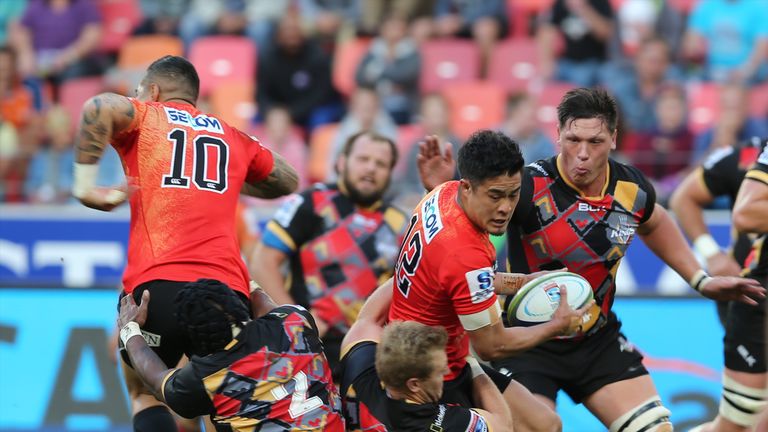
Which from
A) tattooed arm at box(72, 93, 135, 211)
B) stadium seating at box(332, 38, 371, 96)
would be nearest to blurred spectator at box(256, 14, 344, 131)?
stadium seating at box(332, 38, 371, 96)

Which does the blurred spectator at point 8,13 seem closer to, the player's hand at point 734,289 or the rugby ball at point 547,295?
the rugby ball at point 547,295

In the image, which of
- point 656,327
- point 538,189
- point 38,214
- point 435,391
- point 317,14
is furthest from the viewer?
point 317,14

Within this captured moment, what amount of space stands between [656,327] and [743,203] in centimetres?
332

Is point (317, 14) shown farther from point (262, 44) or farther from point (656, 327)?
point (656, 327)

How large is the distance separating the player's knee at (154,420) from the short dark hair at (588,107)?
8.35 feet

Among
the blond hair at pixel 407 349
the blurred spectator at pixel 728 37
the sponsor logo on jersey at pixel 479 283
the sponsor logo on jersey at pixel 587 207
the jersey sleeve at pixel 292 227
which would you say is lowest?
the blond hair at pixel 407 349

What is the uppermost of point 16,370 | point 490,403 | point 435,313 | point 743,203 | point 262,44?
point 262,44

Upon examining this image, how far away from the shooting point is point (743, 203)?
21.9 ft

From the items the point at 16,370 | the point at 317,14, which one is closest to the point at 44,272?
the point at 16,370

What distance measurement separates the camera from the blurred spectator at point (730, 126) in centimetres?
1227

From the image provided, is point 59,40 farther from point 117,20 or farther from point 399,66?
point 399,66

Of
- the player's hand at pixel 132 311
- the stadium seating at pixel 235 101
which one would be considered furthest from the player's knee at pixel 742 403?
the stadium seating at pixel 235 101

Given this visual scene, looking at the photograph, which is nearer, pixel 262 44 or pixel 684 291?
pixel 684 291

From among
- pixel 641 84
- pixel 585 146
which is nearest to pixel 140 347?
pixel 585 146
